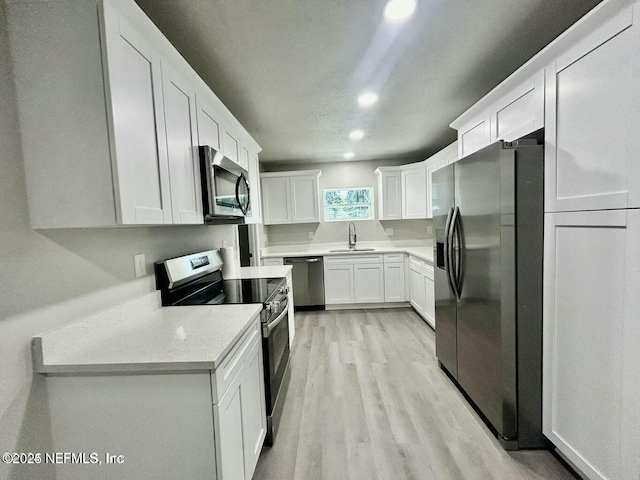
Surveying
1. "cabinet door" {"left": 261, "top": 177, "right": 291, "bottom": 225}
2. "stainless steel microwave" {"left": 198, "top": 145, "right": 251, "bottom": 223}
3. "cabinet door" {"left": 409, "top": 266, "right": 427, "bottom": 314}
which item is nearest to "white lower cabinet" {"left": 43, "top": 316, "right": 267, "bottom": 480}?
"stainless steel microwave" {"left": 198, "top": 145, "right": 251, "bottom": 223}

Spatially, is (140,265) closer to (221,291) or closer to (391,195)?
(221,291)

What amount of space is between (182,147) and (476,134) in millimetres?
2207

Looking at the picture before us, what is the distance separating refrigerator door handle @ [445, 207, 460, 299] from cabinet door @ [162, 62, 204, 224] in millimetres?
1695

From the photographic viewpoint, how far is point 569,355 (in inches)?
56.5

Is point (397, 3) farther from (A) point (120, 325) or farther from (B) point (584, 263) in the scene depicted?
(A) point (120, 325)

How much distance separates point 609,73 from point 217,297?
7.59ft

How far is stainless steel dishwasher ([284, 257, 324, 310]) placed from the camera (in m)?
4.34

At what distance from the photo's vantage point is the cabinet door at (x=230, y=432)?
3.37 feet

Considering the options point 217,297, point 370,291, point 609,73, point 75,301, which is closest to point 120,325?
point 75,301

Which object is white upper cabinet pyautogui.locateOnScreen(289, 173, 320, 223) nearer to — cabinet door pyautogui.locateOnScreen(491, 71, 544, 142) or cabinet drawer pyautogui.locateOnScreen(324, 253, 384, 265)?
cabinet drawer pyautogui.locateOnScreen(324, 253, 384, 265)

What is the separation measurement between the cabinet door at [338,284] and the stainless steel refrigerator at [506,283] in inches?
95.7

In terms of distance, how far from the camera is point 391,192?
15.0 ft

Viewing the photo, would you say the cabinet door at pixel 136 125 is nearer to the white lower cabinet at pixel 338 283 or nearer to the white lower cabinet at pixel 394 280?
the white lower cabinet at pixel 338 283

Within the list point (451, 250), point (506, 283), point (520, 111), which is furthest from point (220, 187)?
point (520, 111)
